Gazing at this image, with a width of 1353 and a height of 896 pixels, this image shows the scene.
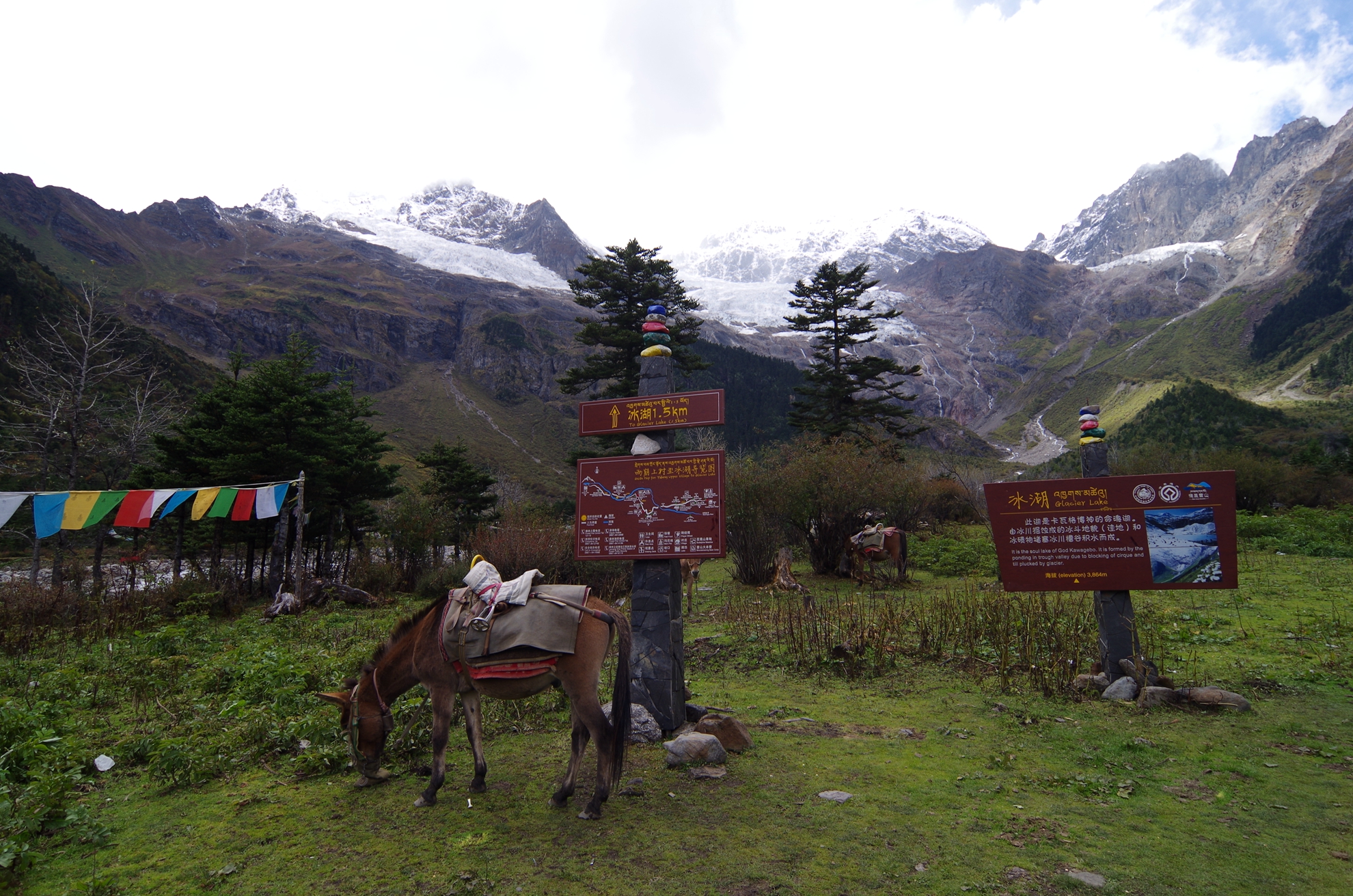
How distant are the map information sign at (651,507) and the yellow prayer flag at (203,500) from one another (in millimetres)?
10190

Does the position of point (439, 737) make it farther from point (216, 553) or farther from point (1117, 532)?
point (216, 553)

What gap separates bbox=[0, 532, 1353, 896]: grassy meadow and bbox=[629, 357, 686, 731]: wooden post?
0.45 m

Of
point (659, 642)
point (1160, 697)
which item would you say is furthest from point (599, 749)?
point (1160, 697)

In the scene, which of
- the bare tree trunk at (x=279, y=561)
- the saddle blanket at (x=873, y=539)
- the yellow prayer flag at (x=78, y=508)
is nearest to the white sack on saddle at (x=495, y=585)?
the yellow prayer flag at (x=78, y=508)

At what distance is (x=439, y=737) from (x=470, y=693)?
383 millimetres

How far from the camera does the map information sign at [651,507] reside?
6.25 meters

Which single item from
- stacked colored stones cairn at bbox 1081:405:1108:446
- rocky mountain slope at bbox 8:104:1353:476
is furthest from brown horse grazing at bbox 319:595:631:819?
rocky mountain slope at bbox 8:104:1353:476

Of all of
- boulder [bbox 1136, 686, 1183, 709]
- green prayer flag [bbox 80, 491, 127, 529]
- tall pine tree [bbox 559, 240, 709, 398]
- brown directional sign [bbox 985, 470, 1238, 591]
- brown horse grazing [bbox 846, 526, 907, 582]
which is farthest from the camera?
tall pine tree [bbox 559, 240, 709, 398]

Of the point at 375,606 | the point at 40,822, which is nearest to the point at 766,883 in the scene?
the point at 40,822

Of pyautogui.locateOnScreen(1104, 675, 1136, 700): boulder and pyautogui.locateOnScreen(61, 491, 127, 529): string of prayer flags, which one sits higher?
pyautogui.locateOnScreen(61, 491, 127, 529): string of prayer flags

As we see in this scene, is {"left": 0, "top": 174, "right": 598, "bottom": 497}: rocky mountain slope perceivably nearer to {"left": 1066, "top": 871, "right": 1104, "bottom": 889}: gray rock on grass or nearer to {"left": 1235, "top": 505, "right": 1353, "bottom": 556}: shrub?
{"left": 1235, "top": 505, "right": 1353, "bottom": 556}: shrub

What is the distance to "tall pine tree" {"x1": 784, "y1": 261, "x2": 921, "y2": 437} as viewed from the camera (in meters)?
30.3

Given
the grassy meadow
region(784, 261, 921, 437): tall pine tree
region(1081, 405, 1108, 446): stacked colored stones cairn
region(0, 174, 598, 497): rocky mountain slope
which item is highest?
region(0, 174, 598, 497): rocky mountain slope

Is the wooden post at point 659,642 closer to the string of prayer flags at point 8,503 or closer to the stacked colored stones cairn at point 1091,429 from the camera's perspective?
the stacked colored stones cairn at point 1091,429
